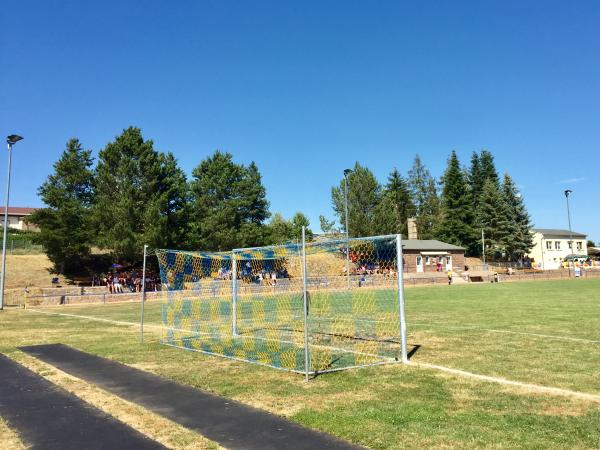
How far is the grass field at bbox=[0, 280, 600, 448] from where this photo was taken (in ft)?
16.9

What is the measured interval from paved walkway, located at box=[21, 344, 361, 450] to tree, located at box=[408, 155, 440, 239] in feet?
266

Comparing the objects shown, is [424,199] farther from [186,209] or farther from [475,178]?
[186,209]

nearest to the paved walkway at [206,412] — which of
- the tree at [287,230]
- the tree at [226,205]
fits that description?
the tree at [287,230]

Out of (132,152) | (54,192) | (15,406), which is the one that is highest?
(132,152)

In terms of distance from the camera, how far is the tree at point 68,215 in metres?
39.8

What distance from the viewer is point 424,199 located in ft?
298

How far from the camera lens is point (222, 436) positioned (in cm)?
521

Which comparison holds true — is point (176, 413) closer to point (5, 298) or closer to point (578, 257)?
point (5, 298)

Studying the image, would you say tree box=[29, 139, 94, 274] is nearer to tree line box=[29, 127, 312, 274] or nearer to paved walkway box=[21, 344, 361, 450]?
tree line box=[29, 127, 312, 274]

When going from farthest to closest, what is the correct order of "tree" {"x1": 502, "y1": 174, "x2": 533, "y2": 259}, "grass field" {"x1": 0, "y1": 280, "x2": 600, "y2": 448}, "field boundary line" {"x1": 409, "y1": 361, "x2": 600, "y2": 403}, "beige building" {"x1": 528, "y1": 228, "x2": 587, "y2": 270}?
"beige building" {"x1": 528, "y1": 228, "x2": 587, "y2": 270}, "tree" {"x1": 502, "y1": 174, "x2": 533, "y2": 259}, "field boundary line" {"x1": 409, "y1": 361, "x2": 600, "y2": 403}, "grass field" {"x1": 0, "y1": 280, "x2": 600, "y2": 448}

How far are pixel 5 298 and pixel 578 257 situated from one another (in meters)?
82.6

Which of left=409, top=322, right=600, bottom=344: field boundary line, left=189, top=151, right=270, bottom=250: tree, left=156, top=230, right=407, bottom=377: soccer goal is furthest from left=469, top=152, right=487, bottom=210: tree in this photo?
left=409, top=322, right=600, bottom=344: field boundary line

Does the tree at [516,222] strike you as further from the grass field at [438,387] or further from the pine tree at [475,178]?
the grass field at [438,387]

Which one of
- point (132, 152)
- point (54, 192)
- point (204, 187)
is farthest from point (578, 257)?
point (54, 192)
